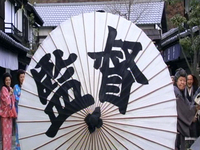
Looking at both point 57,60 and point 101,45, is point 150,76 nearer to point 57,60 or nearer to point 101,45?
point 101,45

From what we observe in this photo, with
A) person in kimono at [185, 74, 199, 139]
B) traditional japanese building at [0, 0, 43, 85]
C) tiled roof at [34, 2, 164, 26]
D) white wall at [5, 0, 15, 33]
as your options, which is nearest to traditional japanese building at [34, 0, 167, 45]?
tiled roof at [34, 2, 164, 26]

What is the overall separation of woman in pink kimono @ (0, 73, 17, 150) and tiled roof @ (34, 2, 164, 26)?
1035 inches

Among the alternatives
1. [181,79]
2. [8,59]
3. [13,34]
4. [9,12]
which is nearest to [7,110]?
[181,79]

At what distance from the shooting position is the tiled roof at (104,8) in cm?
3765

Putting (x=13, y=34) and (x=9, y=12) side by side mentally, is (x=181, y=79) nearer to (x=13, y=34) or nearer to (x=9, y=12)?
(x=13, y=34)

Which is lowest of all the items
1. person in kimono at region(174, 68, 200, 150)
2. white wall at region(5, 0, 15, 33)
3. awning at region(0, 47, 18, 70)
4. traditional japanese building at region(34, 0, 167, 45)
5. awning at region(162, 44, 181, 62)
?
person in kimono at region(174, 68, 200, 150)

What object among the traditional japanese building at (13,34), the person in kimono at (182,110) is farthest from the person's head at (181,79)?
the traditional japanese building at (13,34)

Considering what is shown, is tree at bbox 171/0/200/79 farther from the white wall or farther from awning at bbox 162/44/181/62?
the white wall

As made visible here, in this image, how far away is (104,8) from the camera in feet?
121

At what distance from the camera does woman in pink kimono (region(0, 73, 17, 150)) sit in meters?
8.56

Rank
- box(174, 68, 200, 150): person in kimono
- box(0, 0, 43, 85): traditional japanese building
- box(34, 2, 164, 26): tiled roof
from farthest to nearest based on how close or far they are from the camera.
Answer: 1. box(34, 2, 164, 26): tiled roof
2. box(0, 0, 43, 85): traditional japanese building
3. box(174, 68, 200, 150): person in kimono

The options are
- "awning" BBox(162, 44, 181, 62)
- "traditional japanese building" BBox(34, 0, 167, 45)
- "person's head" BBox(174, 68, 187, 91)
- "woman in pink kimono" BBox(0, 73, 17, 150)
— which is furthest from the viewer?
Result: "traditional japanese building" BBox(34, 0, 167, 45)

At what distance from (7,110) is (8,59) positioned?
23.6ft

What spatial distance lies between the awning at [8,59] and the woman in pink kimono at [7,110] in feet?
17.9
